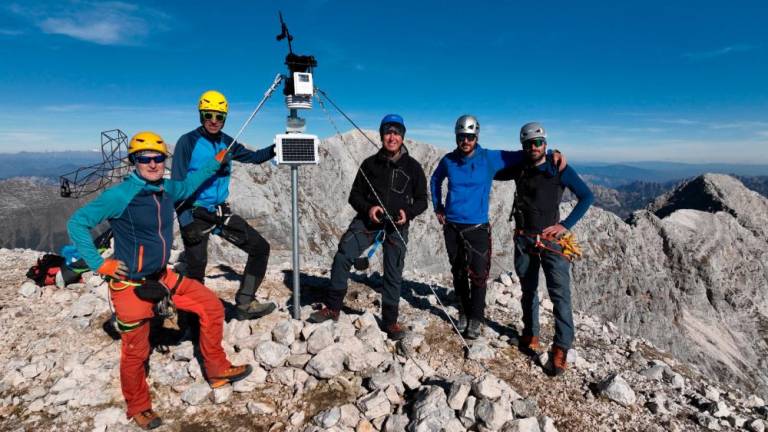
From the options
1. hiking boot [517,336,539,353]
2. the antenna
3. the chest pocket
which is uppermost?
the antenna

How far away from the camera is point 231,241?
7.54m

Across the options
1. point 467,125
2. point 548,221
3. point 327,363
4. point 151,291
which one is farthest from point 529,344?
point 151,291

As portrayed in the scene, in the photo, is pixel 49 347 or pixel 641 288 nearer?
pixel 49 347

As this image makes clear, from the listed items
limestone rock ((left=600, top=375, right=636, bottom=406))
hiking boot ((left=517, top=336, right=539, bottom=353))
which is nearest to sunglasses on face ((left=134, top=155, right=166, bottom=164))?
hiking boot ((left=517, top=336, right=539, bottom=353))

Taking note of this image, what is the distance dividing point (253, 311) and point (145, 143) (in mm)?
4045

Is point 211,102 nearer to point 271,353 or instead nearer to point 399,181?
point 399,181

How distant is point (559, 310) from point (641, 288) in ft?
117

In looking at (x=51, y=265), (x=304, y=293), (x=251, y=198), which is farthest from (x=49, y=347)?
(x=251, y=198)

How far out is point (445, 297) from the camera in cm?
1097

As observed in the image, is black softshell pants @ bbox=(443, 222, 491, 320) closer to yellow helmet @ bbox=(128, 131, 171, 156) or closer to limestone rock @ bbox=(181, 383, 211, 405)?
limestone rock @ bbox=(181, 383, 211, 405)

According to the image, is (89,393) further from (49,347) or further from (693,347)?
(693,347)

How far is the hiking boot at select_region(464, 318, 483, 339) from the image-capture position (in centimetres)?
791

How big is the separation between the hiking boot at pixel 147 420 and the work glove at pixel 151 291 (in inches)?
65.1

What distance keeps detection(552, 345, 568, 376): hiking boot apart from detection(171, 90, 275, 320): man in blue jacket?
5.60 meters
